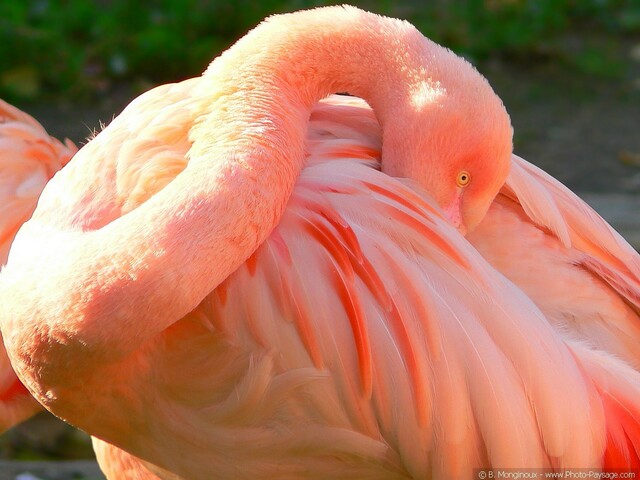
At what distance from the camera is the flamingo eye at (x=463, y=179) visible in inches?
113

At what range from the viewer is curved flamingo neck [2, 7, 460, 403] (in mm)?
2430

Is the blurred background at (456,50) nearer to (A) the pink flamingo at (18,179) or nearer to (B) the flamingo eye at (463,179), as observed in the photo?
(A) the pink flamingo at (18,179)

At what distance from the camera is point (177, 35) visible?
729cm

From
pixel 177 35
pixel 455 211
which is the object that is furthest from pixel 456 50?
pixel 455 211

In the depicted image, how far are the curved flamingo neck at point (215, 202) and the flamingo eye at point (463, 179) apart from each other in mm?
225

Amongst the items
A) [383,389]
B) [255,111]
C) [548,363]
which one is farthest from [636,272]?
[255,111]

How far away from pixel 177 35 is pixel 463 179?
475 centimetres

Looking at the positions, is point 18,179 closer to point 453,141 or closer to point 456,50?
point 453,141

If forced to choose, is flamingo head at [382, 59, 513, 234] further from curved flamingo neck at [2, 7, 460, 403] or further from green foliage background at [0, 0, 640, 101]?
green foliage background at [0, 0, 640, 101]

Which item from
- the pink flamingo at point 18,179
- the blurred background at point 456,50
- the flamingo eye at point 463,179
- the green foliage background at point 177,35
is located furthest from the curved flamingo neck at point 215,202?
the green foliage background at point 177,35

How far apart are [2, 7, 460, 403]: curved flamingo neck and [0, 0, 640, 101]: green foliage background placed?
4.24 meters

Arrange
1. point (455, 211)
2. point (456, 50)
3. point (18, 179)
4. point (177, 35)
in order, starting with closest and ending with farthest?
1. point (455, 211)
2. point (18, 179)
3. point (177, 35)
4. point (456, 50)

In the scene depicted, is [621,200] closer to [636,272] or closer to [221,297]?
[636,272]

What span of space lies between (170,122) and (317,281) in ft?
1.90
